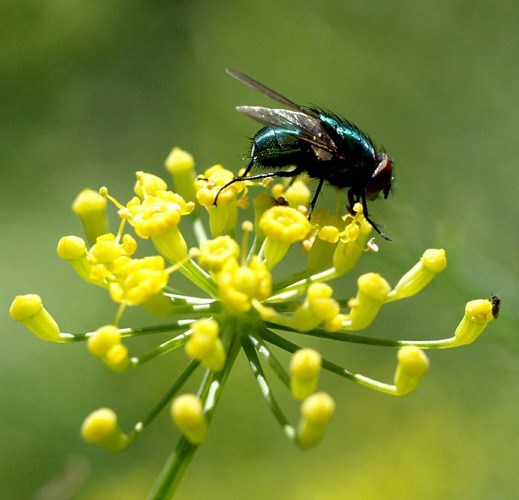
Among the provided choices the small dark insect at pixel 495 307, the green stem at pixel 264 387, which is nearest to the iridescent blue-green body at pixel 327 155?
the small dark insect at pixel 495 307

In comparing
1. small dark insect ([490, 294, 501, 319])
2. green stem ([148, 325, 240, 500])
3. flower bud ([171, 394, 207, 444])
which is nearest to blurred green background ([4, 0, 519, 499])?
green stem ([148, 325, 240, 500])

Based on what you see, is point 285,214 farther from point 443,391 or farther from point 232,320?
point 443,391

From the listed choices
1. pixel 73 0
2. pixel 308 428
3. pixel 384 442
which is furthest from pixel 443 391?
pixel 73 0

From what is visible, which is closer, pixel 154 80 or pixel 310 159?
pixel 310 159

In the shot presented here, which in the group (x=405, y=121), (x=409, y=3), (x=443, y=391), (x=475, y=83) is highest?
(x=409, y=3)

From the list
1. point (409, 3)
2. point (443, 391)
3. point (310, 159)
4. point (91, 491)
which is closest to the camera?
point (310, 159)

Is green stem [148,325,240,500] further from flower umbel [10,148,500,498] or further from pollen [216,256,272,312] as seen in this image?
pollen [216,256,272,312]

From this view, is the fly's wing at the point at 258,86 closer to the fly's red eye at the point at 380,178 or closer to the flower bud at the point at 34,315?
the fly's red eye at the point at 380,178

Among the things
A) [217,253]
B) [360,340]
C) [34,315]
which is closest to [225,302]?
[217,253]
